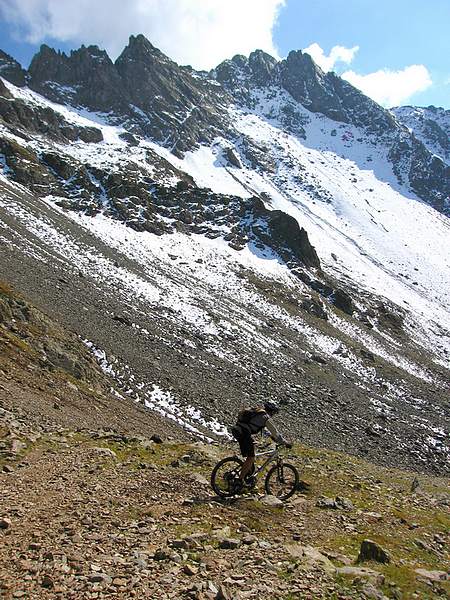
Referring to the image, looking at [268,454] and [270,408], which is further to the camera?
[268,454]

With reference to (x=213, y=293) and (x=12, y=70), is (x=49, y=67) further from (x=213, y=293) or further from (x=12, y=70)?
(x=213, y=293)

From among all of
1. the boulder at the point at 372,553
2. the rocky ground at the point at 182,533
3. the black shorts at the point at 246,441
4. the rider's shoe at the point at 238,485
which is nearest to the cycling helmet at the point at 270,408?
the black shorts at the point at 246,441

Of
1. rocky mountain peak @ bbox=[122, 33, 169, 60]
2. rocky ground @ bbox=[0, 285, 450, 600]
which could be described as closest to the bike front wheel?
rocky ground @ bbox=[0, 285, 450, 600]

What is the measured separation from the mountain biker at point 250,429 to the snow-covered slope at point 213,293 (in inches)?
763

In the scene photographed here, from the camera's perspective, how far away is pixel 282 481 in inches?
498

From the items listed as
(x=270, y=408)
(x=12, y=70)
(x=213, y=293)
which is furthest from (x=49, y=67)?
(x=270, y=408)

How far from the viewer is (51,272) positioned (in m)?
50.4

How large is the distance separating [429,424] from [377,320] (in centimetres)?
4636

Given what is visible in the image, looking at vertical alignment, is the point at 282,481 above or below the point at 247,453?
below

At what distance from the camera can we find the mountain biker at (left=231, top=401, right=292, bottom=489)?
37.2 feet

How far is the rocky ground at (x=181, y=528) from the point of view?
280 inches

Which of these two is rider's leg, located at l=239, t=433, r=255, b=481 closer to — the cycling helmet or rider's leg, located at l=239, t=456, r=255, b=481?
rider's leg, located at l=239, t=456, r=255, b=481

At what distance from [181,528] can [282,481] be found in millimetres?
4181

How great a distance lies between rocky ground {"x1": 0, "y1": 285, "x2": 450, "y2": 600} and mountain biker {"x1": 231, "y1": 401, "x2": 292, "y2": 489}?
2.76 feet
